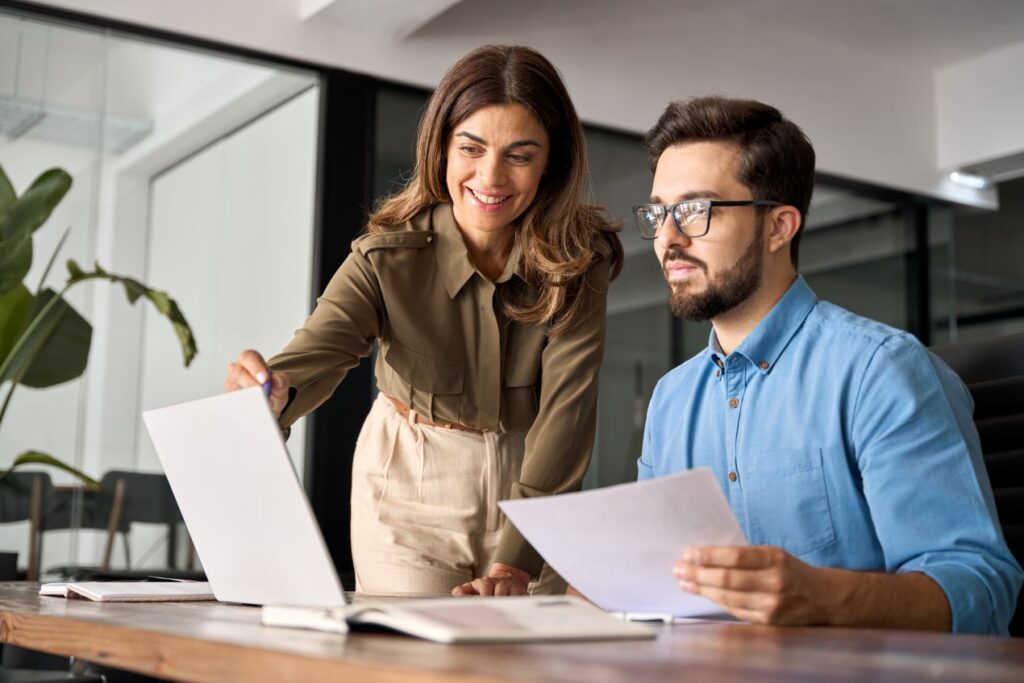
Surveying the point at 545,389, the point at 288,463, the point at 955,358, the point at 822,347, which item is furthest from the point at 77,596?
the point at 955,358

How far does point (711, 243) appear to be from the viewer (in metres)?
1.61

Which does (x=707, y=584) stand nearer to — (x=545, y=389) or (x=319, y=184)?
(x=545, y=389)

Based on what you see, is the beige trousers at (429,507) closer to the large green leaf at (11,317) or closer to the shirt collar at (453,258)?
the shirt collar at (453,258)

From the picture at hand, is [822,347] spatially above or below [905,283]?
below

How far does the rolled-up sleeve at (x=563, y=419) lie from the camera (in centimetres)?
179

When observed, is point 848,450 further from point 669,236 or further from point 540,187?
point 540,187

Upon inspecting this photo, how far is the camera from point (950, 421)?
1.29 m

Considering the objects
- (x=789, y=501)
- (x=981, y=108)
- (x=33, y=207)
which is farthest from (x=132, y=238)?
(x=981, y=108)

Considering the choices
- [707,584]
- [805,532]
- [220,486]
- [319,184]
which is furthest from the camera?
[319,184]

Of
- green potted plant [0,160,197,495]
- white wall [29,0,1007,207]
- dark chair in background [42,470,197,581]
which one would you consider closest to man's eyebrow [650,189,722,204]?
→ green potted plant [0,160,197,495]

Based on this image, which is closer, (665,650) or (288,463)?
(665,650)

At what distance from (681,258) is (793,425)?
0.30m

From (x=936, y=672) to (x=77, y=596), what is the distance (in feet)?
3.52

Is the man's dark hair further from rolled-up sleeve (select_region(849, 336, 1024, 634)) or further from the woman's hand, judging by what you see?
the woman's hand
